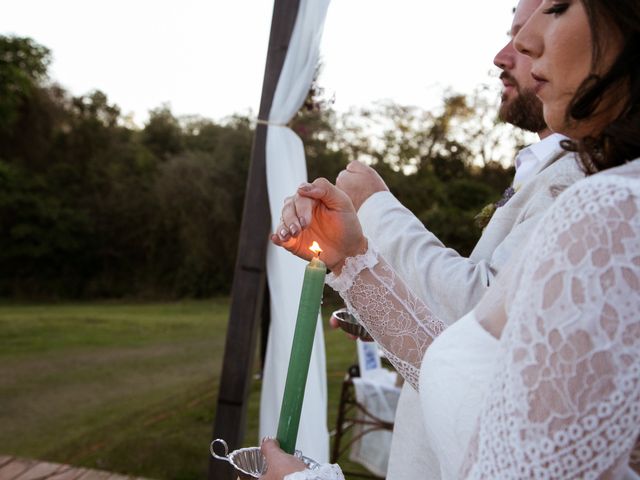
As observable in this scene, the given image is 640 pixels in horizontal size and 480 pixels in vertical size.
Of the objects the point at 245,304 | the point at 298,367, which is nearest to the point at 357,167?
the point at 298,367

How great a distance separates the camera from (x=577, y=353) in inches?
21.5

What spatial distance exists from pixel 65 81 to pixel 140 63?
250cm

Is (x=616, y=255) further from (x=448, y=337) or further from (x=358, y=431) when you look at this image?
(x=358, y=431)

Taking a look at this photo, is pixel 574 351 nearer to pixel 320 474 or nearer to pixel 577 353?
pixel 577 353

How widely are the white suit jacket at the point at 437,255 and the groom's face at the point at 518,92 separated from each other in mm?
342

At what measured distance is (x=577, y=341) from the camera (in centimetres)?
55

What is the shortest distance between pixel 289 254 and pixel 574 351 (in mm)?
2427

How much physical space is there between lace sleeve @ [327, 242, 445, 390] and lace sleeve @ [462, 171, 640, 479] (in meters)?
0.58

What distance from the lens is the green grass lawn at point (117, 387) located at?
4496mm

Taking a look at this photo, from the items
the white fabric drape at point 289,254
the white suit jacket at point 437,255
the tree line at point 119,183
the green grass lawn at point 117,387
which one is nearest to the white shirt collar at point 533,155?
the white suit jacket at point 437,255

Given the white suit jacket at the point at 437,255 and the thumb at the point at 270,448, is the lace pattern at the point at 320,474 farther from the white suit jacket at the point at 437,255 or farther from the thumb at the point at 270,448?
the white suit jacket at the point at 437,255

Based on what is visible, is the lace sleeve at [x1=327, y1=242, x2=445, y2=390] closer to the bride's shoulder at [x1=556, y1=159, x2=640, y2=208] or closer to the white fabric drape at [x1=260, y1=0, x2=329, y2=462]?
the bride's shoulder at [x1=556, y1=159, x2=640, y2=208]

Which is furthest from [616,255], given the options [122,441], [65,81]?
[65,81]

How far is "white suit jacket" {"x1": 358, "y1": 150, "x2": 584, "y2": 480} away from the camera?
121 cm
